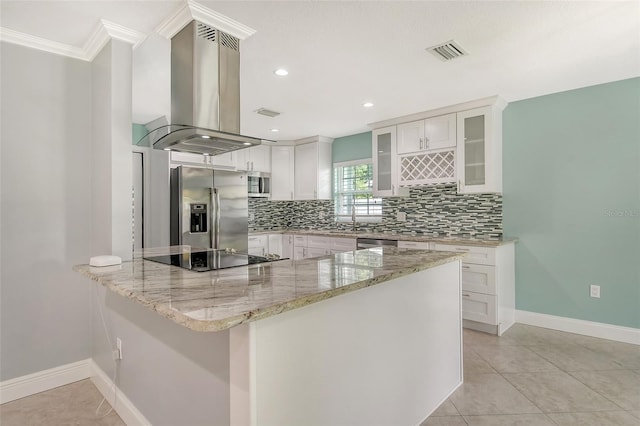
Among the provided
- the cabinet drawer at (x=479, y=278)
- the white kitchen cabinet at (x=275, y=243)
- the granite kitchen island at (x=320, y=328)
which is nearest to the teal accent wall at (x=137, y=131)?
the white kitchen cabinet at (x=275, y=243)

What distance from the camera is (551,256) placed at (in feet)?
11.4

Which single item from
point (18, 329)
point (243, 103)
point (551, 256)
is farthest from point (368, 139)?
point (18, 329)

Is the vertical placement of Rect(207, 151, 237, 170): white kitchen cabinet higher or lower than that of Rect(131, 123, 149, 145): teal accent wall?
lower

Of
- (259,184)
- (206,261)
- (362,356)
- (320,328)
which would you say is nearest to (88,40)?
(206,261)

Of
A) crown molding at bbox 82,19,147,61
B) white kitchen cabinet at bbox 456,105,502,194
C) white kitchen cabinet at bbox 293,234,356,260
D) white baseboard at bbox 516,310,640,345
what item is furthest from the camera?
white kitchen cabinet at bbox 293,234,356,260

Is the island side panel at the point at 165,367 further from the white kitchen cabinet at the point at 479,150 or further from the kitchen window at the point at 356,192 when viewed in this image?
the kitchen window at the point at 356,192

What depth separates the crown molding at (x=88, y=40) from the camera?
2.14 metres

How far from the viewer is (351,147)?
526 cm

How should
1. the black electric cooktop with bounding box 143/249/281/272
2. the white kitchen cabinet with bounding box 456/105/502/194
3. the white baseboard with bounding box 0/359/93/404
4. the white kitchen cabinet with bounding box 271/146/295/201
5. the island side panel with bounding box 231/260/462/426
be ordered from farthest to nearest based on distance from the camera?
the white kitchen cabinet with bounding box 271/146/295/201 < the white kitchen cabinet with bounding box 456/105/502/194 < the white baseboard with bounding box 0/359/93/404 < the black electric cooktop with bounding box 143/249/281/272 < the island side panel with bounding box 231/260/462/426

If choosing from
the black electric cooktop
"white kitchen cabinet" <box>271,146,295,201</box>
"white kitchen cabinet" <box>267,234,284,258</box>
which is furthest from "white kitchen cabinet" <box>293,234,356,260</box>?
the black electric cooktop

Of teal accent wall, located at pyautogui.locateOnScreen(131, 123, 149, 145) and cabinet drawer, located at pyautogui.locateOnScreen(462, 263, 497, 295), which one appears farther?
teal accent wall, located at pyautogui.locateOnScreen(131, 123, 149, 145)

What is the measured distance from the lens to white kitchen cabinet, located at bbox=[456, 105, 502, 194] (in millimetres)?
3582

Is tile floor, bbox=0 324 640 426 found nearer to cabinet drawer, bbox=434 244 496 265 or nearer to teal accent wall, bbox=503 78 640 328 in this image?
teal accent wall, bbox=503 78 640 328

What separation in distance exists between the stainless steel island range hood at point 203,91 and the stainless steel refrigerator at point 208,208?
2109 millimetres
